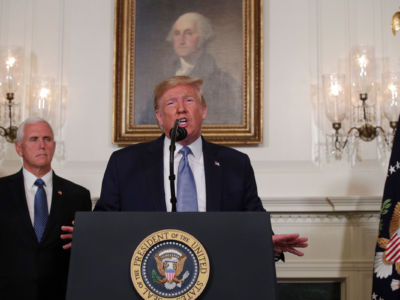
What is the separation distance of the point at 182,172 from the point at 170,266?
2.67 feet

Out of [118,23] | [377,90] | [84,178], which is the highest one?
[118,23]

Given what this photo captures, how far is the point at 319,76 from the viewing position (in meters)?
4.18

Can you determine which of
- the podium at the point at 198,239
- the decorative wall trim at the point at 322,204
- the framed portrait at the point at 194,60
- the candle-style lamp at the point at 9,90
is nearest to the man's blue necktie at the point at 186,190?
the podium at the point at 198,239

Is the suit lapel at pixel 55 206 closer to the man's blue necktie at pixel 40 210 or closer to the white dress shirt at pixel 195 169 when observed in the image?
the man's blue necktie at pixel 40 210

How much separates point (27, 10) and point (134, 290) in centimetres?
362

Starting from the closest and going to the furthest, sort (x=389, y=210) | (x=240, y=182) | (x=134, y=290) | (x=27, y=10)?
1. (x=134, y=290)
2. (x=240, y=182)
3. (x=389, y=210)
4. (x=27, y=10)

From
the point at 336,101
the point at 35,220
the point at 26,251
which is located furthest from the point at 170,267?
the point at 336,101

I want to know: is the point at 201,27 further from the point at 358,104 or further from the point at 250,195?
the point at 250,195

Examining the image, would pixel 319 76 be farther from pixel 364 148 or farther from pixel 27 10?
pixel 27 10

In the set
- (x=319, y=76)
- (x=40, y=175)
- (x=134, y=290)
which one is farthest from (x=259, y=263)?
(x=319, y=76)

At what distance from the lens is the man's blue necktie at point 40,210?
3.01 m

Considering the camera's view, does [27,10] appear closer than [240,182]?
No

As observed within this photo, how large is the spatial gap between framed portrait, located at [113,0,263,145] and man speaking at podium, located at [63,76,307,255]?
1.66 meters

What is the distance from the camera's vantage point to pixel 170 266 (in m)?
1.42
